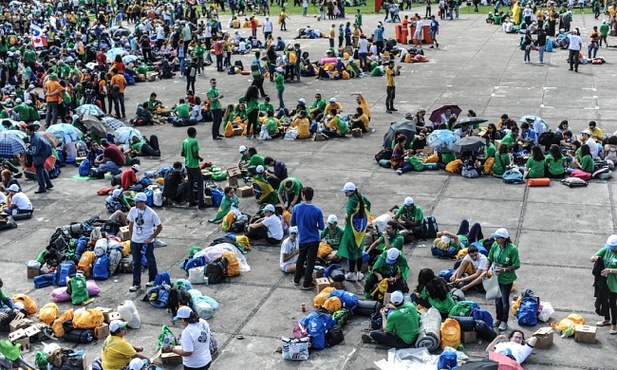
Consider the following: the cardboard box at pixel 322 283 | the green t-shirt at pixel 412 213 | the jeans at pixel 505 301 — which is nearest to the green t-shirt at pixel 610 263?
the jeans at pixel 505 301

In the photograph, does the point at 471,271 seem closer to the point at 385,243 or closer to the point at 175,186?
the point at 385,243

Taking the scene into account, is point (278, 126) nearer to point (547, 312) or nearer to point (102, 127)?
point (102, 127)

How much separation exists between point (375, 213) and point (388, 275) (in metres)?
4.60

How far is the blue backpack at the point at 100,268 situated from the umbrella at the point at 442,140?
9338 millimetres

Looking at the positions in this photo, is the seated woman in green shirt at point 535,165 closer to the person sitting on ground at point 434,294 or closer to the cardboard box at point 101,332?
the person sitting on ground at point 434,294

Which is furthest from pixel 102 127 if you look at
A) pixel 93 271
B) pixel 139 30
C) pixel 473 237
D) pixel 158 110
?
pixel 139 30

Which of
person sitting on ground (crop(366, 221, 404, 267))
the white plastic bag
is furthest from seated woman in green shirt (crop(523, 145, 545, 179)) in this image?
the white plastic bag

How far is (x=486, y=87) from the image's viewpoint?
32.0 m

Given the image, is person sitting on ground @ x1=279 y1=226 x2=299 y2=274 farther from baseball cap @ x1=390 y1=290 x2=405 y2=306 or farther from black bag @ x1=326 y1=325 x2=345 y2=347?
baseball cap @ x1=390 y1=290 x2=405 y2=306

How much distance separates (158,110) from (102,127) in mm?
4260

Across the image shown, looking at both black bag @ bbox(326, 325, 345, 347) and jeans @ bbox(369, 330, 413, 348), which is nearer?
jeans @ bbox(369, 330, 413, 348)

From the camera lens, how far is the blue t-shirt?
14.2 m

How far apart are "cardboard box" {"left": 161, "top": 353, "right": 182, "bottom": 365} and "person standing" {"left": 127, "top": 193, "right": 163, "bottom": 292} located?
9.54 ft

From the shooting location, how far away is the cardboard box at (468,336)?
1217cm
